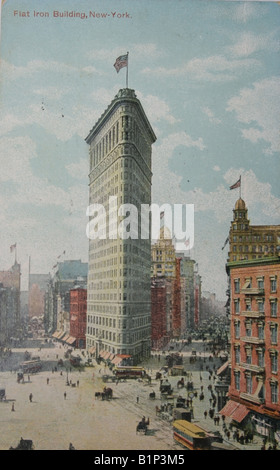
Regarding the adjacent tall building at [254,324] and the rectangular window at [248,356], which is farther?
the rectangular window at [248,356]

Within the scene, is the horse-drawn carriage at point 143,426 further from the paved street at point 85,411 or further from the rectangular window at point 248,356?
the rectangular window at point 248,356

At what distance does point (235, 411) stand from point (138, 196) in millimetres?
6627

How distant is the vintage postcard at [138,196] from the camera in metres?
12.8

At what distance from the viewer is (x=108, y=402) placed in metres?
12.3

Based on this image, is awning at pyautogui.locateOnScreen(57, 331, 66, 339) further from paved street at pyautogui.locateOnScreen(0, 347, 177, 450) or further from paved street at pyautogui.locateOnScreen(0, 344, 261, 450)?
paved street at pyautogui.locateOnScreen(0, 347, 177, 450)

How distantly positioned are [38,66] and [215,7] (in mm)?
5467

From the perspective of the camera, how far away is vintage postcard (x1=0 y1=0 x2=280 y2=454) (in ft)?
42.1

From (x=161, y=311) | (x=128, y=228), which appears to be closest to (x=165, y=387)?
(x=161, y=311)

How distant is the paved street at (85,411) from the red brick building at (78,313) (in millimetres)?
840

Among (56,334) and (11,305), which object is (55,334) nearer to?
(56,334)

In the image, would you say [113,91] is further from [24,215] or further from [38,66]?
[24,215]

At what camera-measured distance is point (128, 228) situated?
512 inches

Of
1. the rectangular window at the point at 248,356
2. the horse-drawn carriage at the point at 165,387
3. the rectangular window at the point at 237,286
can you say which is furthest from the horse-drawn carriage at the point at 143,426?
the rectangular window at the point at 237,286
